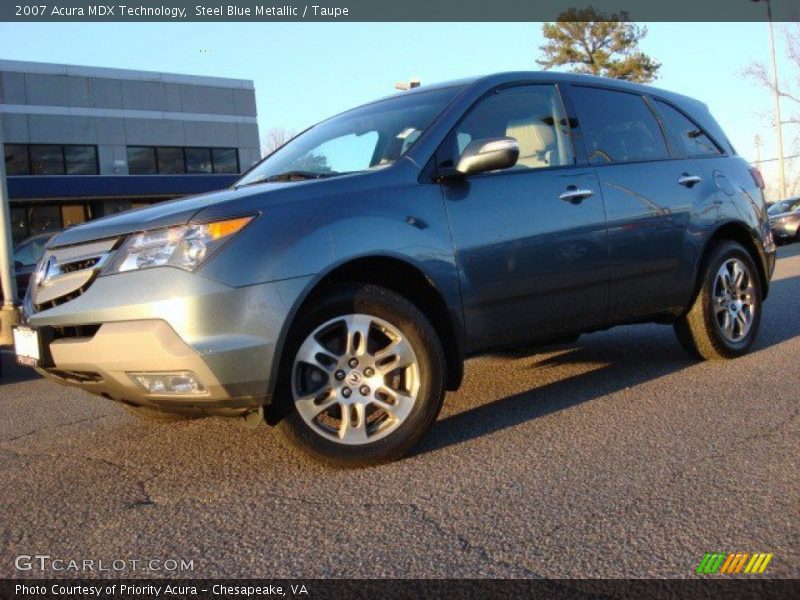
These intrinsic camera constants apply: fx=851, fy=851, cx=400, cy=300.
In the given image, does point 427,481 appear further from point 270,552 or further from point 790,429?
point 790,429

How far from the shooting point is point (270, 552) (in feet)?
9.30

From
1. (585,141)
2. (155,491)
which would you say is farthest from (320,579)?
(585,141)

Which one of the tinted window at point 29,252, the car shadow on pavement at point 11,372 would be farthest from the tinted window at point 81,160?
the car shadow on pavement at point 11,372

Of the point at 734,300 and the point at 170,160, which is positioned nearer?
the point at 734,300

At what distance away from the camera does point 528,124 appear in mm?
4820

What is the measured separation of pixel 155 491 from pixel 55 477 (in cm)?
61

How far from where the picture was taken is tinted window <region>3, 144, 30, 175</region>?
3077cm

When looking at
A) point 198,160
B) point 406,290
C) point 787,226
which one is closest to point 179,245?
point 406,290

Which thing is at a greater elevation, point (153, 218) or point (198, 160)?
point (198, 160)

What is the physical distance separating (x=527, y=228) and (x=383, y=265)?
869 millimetres

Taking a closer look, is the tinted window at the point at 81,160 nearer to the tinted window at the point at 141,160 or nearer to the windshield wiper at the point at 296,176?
the tinted window at the point at 141,160

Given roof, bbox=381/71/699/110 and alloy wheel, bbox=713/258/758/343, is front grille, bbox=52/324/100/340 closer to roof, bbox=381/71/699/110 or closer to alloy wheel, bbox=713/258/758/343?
roof, bbox=381/71/699/110

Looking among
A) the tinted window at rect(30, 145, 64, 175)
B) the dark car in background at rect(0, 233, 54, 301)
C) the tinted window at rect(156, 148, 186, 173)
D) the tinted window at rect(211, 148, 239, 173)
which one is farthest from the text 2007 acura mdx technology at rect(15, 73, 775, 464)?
the tinted window at rect(211, 148, 239, 173)

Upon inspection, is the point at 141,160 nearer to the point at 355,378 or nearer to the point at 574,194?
the point at 574,194
